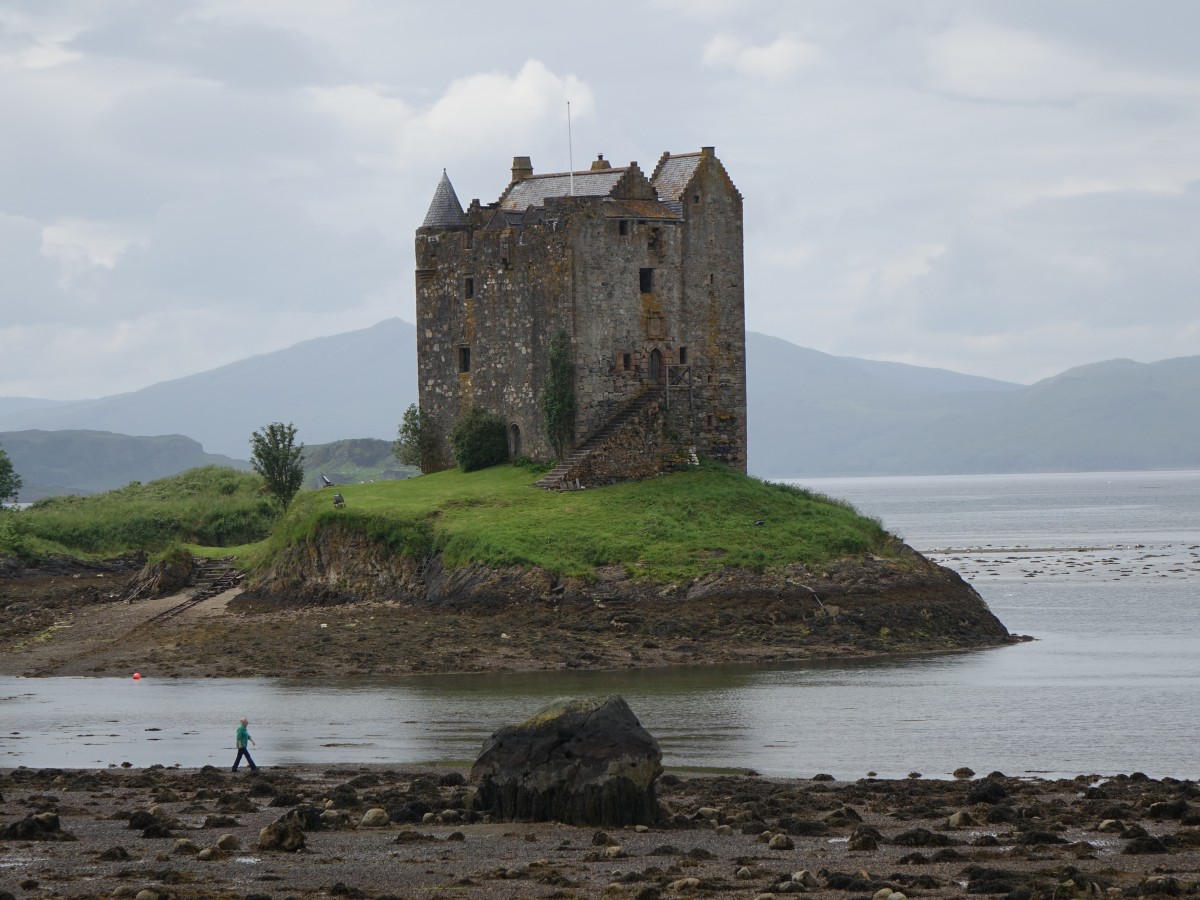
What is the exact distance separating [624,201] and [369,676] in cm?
2256

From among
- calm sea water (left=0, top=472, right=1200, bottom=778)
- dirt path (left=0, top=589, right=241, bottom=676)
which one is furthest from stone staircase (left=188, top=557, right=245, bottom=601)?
calm sea water (left=0, top=472, right=1200, bottom=778)

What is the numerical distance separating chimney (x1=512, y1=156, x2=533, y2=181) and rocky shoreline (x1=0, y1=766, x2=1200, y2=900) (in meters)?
43.8

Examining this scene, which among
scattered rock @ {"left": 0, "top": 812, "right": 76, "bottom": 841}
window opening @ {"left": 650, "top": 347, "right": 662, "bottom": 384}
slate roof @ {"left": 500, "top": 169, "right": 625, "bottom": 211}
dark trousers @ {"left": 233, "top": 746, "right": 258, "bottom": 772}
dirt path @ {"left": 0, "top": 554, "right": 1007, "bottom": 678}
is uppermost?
slate roof @ {"left": 500, "top": 169, "right": 625, "bottom": 211}

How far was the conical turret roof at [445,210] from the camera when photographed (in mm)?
72625

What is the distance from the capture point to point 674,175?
69188 mm

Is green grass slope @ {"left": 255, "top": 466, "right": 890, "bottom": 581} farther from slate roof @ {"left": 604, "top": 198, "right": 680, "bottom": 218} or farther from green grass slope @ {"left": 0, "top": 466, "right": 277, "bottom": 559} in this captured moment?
green grass slope @ {"left": 0, "top": 466, "right": 277, "bottom": 559}

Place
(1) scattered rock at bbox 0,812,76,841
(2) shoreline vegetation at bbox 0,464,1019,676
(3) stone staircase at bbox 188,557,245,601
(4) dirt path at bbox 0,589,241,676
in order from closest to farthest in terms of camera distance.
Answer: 1. (1) scattered rock at bbox 0,812,76,841
2. (2) shoreline vegetation at bbox 0,464,1019,676
3. (4) dirt path at bbox 0,589,241,676
4. (3) stone staircase at bbox 188,557,245,601

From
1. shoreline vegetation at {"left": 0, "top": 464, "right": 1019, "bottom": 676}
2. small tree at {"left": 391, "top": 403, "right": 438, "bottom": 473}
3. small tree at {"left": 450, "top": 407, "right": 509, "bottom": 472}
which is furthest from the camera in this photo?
small tree at {"left": 391, "top": 403, "right": 438, "bottom": 473}

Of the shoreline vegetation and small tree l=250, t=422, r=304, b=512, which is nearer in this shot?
the shoreline vegetation

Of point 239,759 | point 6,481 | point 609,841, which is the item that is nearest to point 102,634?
point 239,759

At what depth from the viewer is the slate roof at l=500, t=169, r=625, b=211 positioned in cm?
6844

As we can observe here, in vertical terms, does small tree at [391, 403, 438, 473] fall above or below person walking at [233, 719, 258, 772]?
above

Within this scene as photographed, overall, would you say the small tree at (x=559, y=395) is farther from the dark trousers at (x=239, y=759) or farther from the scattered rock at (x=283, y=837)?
the scattered rock at (x=283, y=837)

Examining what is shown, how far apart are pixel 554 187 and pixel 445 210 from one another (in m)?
4.58
